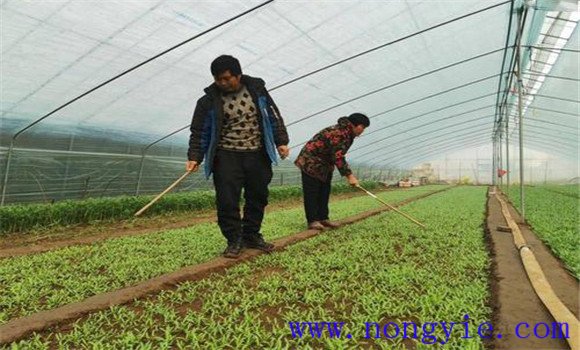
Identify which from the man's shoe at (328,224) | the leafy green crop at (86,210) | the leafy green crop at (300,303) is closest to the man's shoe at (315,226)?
the man's shoe at (328,224)

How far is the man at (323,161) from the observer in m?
4.16

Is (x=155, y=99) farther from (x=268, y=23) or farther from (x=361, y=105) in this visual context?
(x=361, y=105)

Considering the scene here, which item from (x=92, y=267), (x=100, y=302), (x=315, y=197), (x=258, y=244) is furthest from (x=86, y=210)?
(x=100, y=302)

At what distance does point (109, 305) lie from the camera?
6.04 feet

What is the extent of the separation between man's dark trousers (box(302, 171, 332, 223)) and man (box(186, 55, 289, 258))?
1.41 meters

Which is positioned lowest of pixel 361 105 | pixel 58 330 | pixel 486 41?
pixel 58 330

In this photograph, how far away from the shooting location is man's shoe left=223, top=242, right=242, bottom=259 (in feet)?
9.06

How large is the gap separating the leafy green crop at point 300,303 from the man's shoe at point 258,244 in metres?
0.12

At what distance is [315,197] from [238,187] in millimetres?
1643

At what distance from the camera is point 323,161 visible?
4391 mm

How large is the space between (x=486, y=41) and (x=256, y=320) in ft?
24.9

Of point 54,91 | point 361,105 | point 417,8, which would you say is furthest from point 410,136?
point 54,91

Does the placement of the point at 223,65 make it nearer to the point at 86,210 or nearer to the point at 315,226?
the point at 315,226

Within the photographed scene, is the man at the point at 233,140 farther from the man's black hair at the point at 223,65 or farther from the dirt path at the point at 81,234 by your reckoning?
the dirt path at the point at 81,234
